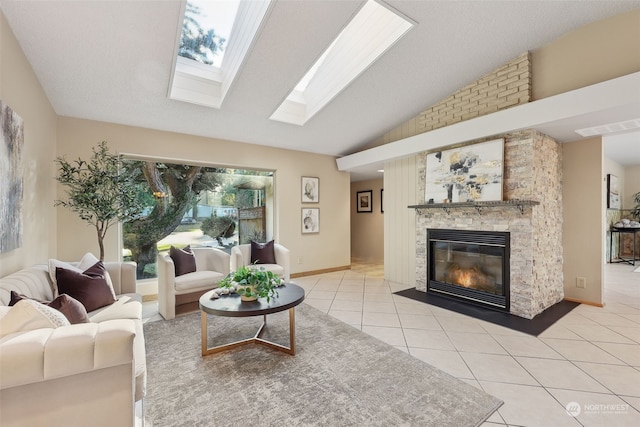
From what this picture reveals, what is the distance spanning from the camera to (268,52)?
2.93 metres

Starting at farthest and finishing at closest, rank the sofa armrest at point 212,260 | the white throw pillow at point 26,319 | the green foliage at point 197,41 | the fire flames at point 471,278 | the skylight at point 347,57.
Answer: the sofa armrest at point 212,260
the fire flames at point 471,278
the skylight at point 347,57
the green foliage at point 197,41
the white throw pillow at point 26,319

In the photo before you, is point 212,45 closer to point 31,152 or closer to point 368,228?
point 31,152

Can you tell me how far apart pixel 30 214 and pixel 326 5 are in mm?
3465

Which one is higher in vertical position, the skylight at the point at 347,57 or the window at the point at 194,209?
the skylight at the point at 347,57

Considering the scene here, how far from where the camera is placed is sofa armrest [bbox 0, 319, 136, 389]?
3.73 feet

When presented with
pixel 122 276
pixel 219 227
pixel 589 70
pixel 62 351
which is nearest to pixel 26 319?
pixel 62 351

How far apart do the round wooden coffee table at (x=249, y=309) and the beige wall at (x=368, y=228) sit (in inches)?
205

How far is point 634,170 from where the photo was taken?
25.8ft

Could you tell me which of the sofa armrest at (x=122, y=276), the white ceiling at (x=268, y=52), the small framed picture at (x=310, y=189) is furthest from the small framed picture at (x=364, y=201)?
the sofa armrest at (x=122, y=276)

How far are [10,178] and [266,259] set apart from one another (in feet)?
10.2

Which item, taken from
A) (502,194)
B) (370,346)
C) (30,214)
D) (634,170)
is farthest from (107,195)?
(634,170)

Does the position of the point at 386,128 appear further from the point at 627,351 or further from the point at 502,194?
the point at 627,351

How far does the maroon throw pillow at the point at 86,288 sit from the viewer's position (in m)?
2.35

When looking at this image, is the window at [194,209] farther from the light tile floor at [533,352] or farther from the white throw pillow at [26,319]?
the white throw pillow at [26,319]
